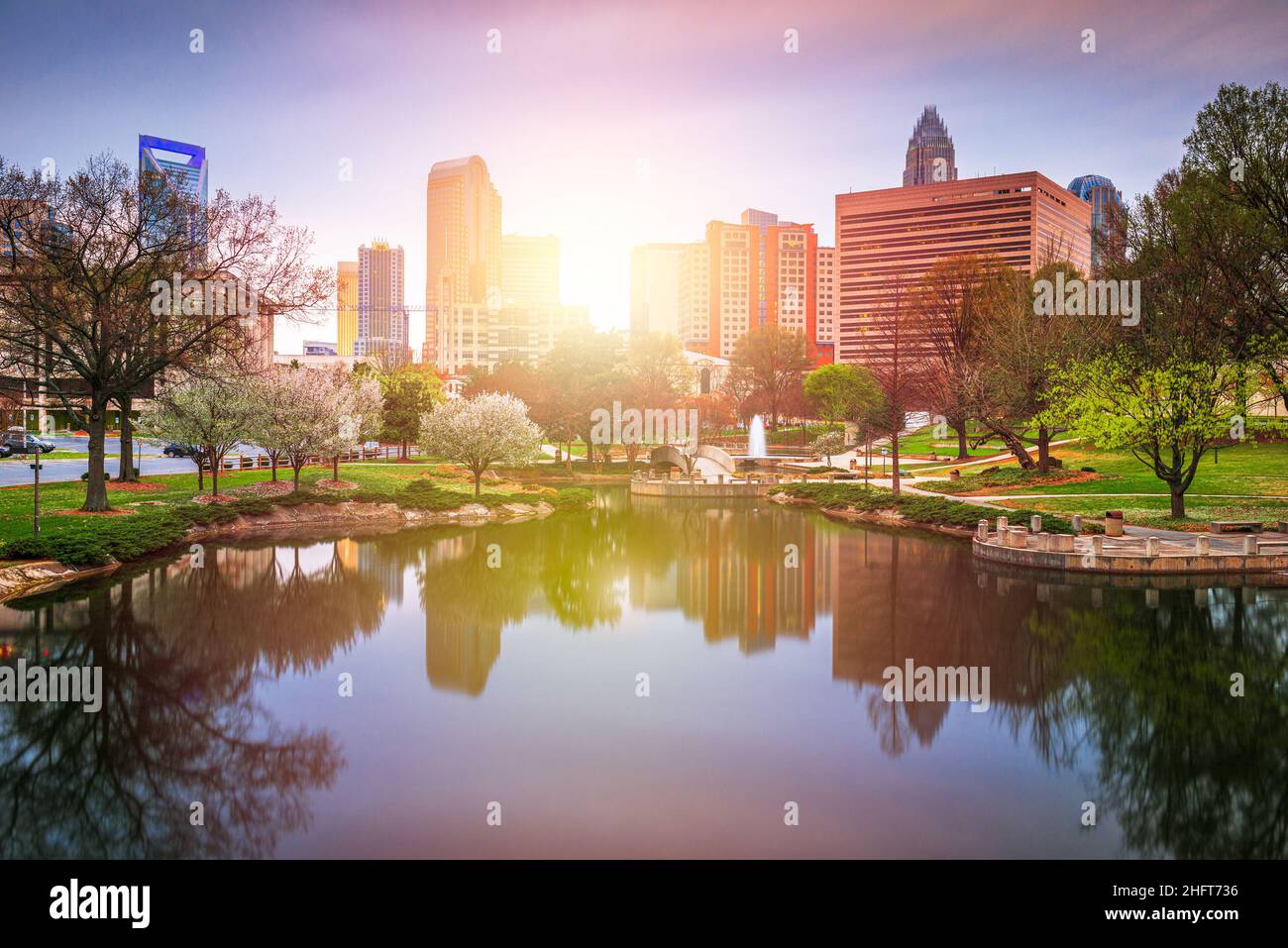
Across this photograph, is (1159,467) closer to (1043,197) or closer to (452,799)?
(452,799)

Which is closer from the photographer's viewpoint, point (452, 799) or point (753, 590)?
point (452, 799)

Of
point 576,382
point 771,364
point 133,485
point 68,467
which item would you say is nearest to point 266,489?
point 133,485

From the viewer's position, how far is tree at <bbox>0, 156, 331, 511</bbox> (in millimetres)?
28125

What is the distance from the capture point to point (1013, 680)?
46.6 feet

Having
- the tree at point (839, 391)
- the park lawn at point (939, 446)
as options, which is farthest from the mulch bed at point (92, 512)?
the tree at point (839, 391)

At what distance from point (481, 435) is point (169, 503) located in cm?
1388

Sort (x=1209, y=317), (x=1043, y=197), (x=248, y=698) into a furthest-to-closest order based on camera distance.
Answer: (x=1043, y=197), (x=1209, y=317), (x=248, y=698)

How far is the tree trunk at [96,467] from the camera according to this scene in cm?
2945

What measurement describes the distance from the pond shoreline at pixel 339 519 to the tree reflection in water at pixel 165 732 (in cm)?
626

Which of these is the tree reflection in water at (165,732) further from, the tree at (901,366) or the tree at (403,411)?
the tree at (403,411)

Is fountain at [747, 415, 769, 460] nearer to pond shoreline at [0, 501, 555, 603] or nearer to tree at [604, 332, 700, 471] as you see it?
tree at [604, 332, 700, 471]
